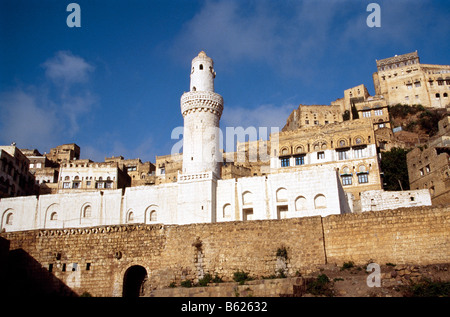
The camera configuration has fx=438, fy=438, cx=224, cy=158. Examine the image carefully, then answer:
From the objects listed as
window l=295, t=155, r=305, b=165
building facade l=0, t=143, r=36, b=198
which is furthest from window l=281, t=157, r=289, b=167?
building facade l=0, t=143, r=36, b=198

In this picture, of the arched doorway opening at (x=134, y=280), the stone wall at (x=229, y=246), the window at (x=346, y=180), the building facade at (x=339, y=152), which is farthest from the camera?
the window at (x=346, y=180)

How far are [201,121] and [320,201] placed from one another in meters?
11.5

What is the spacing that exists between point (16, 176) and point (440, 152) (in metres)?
41.2

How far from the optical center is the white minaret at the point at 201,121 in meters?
34.3

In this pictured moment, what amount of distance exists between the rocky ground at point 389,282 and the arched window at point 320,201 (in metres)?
10.2

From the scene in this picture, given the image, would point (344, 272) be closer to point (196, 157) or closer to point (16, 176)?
point (196, 157)

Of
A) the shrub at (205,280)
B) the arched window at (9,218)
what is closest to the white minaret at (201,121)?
the shrub at (205,280)

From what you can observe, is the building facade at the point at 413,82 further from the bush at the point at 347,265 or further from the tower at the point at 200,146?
the bush at the point at 347,265

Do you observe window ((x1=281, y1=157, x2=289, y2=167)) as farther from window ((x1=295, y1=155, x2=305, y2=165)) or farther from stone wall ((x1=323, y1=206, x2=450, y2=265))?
stone wall ((x1=323, y1=206, x2=450, y2=265))

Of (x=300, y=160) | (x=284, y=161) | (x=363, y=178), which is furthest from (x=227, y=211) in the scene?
(x=363, y=178)

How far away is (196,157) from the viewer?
34.3 m

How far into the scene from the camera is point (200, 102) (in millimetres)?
35844

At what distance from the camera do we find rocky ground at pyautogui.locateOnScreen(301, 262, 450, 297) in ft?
59.5

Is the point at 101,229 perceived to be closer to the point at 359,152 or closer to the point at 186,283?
the point at 186,283
